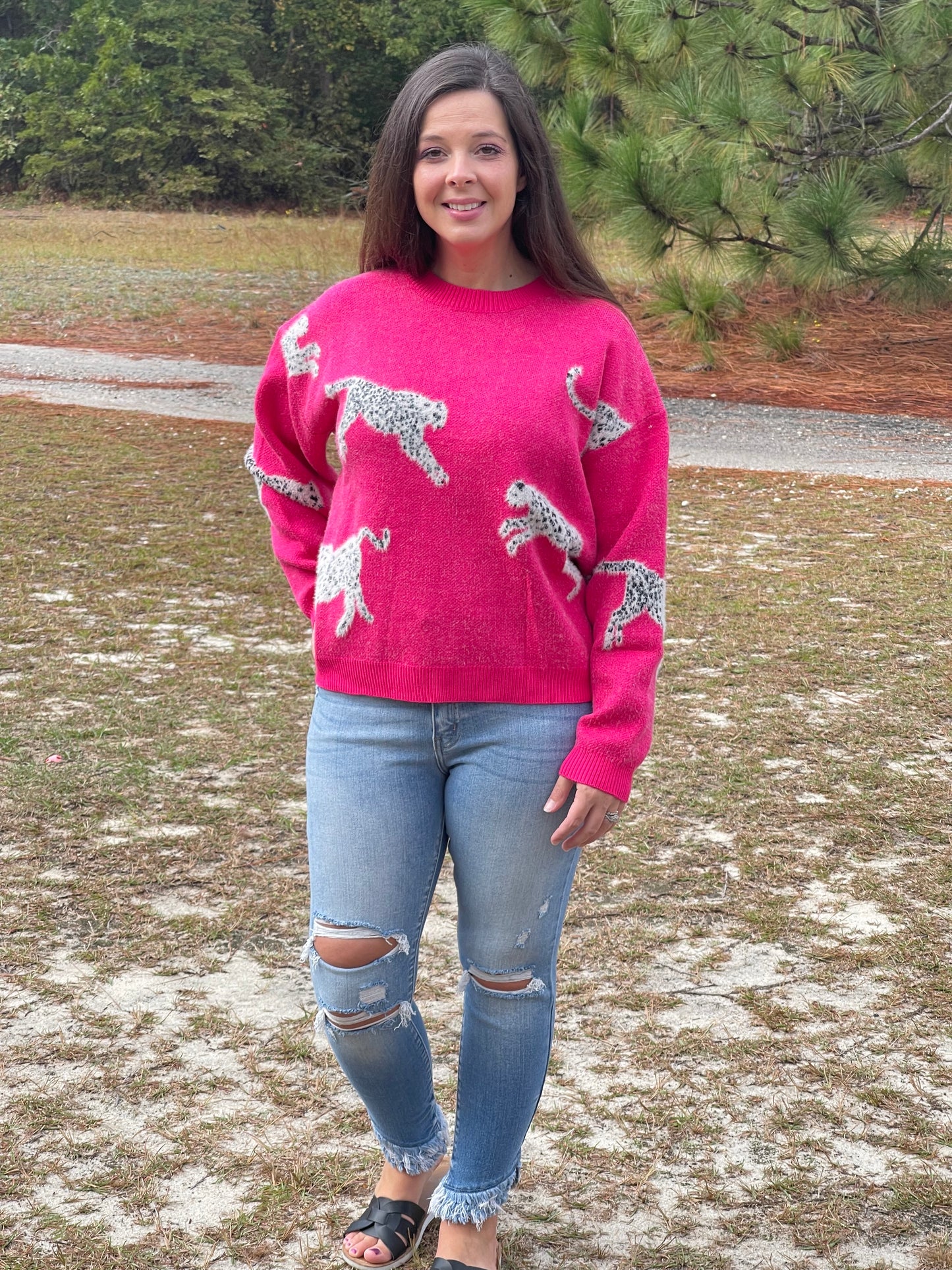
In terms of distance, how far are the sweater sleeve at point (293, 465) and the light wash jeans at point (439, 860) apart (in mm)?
259

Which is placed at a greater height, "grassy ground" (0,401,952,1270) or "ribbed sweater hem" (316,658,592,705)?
"ribbed sweater hem" (316,658,592,705)

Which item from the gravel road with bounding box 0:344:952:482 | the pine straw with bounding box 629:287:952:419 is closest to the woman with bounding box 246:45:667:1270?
the gravel road with bounding box 0:344:952:482

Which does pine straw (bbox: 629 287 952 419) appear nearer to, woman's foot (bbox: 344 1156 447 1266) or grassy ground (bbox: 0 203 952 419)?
grassy ground (bbox: 0 203 952 419)

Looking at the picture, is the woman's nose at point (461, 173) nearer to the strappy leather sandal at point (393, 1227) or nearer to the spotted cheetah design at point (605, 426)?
the spotted cheetah design at point (605, 426)

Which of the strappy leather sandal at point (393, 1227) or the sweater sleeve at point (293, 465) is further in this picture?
the strappy leather sandal at point (393, 1227)

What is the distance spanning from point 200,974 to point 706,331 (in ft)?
31.1

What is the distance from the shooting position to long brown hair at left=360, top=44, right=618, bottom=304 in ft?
6.30

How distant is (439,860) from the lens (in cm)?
194

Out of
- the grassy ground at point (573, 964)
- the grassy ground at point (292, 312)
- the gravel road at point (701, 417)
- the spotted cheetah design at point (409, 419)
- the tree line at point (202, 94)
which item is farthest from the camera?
the tree line at point (202, 94)

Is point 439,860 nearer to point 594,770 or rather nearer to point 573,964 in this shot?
point 594,770

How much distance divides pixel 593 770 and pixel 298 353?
0.73 metres

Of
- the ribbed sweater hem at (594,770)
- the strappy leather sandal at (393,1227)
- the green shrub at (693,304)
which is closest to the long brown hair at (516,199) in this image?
the ribbed sweater hem at (594,770)

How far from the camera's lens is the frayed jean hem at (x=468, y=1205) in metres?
2.03

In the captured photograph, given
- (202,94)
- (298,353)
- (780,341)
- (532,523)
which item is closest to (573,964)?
(532,523)
